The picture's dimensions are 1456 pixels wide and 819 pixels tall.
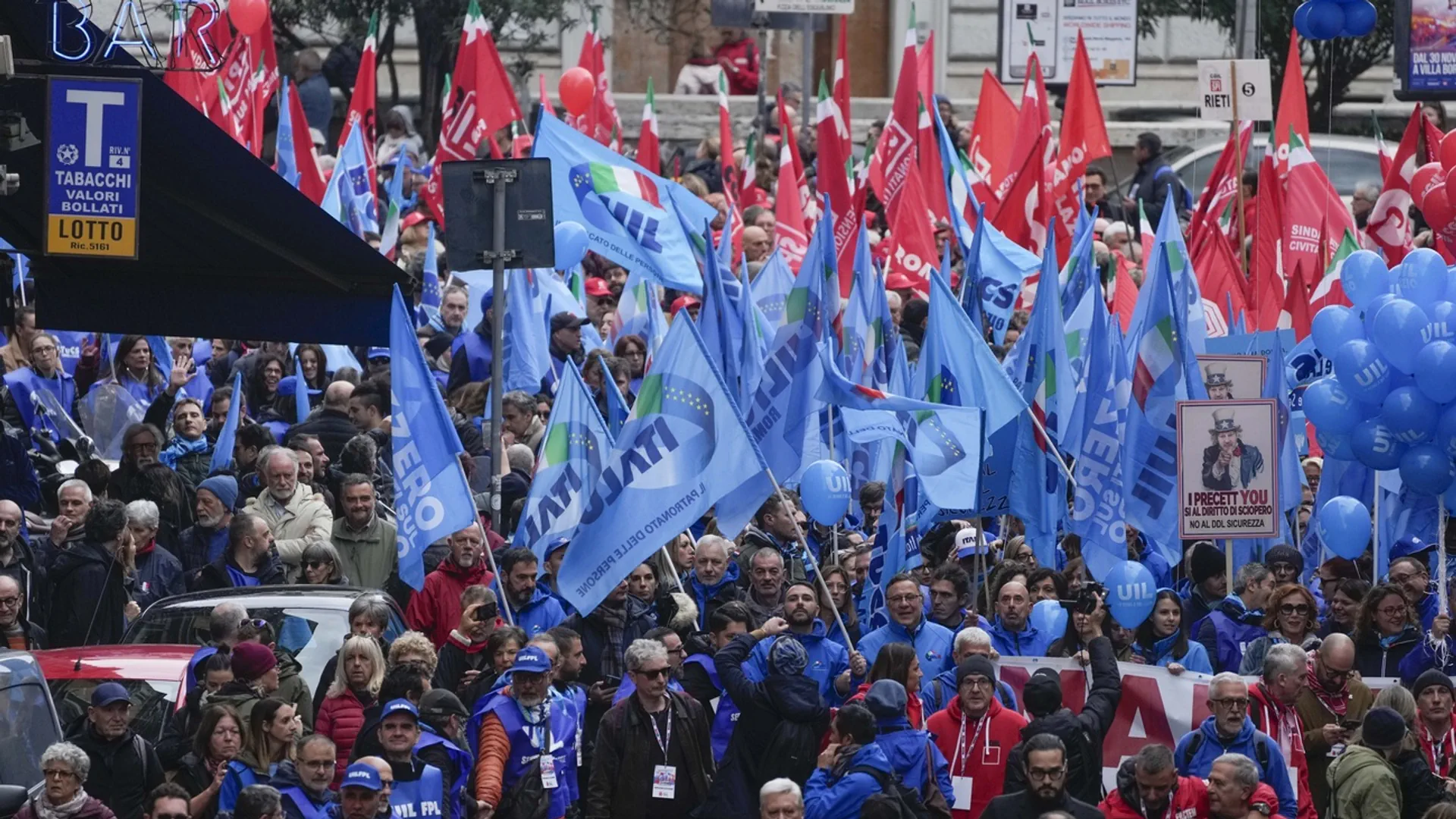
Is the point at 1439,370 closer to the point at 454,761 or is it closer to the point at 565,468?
the point at 565,468

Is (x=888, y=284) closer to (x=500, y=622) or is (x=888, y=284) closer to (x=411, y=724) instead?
(x=500, y=622)

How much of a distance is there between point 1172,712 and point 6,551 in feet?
17.7

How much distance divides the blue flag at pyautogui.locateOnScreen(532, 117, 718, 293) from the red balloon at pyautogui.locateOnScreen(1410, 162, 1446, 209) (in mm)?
4375

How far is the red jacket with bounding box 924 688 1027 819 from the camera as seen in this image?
10844mm

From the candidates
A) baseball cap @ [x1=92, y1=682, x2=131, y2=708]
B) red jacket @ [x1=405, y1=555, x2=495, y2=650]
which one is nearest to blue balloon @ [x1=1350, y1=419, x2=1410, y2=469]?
red jacket @ [x1=405, y1=555, x2=495, y2=650]

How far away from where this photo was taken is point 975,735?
10.9 metres

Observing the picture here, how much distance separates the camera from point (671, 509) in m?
11.9

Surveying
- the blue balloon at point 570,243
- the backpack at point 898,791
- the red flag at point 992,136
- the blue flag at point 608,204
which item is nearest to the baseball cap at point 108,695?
the backpack at point 898,791

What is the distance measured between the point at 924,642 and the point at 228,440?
4.75 m

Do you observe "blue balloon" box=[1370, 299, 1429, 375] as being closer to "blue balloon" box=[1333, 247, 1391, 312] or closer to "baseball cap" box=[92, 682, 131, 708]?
"blue balloon" box=[1333, 247, 1391, 312]

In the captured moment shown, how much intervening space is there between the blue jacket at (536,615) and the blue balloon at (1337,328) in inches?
157

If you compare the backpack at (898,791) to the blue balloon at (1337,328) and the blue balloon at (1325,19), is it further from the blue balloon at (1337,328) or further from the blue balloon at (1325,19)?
the blue balloon at (1325,19)

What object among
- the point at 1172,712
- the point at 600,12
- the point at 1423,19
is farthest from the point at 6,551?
the point at 600,12

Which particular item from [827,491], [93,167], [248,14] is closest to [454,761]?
[827,491]
